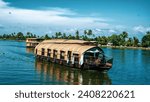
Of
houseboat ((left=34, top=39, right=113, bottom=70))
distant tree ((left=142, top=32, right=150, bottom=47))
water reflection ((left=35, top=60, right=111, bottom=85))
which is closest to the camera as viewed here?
water reflection ((left=35, top=60, right=111, bottom=85))

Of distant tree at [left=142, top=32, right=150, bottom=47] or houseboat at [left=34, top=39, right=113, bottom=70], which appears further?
distant tree at [left=142, top=32, right=150, bottom=47]

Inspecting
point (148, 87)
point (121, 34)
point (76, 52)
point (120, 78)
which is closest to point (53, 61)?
point (76, 52)

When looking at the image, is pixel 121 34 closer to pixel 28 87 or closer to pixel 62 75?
pixel 62 75

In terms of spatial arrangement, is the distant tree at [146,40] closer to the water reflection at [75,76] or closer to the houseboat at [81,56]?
the houseboat at [81,56]

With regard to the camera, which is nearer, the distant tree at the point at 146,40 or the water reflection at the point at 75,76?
the water reflection at the point at 75,76

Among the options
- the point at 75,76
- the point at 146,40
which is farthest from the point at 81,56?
the point at 146,40

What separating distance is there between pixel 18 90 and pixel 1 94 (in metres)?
0.65

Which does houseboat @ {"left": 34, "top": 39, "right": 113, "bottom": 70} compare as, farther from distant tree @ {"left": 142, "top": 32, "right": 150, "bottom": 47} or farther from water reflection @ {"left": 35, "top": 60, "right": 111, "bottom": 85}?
distant tree @ {"left": 142, "top": 32, "right": 150, "bottom": 47}

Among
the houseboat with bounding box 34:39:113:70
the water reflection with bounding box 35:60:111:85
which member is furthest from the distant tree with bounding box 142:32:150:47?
the water reflection with bounding box 35:60:111:85

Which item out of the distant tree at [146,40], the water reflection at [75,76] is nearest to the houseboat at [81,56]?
the water reflection at [75,76]

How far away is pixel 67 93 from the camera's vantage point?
11281 mm

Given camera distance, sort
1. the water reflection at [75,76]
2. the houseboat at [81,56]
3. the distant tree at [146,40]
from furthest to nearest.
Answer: the distant tree at [146,40] → the houseboat at [81,56] → the water reflection at [75,76]

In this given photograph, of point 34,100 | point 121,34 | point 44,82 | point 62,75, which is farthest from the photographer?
point 121,34

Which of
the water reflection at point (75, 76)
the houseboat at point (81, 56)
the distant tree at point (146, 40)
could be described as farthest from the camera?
the distant tree at point (146, 40)
